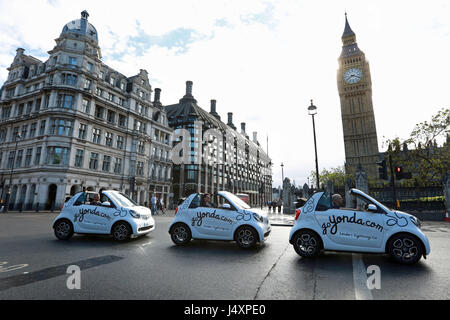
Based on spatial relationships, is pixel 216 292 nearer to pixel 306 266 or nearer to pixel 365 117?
pixel 306 266

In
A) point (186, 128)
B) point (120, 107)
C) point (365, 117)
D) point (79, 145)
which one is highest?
point (365, 117)

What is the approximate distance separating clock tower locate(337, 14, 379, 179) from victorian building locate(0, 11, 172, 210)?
5643 centimetres

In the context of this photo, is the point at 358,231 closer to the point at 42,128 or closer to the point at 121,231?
the point at 121,231

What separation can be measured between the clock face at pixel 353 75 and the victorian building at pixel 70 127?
201 feet

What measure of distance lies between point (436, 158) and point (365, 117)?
5018cm

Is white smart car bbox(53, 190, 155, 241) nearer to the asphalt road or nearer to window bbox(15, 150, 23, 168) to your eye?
the asphalt road

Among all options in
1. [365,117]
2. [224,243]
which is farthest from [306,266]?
Result: [365,117]

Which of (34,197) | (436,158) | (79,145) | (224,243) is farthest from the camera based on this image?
(79,145)

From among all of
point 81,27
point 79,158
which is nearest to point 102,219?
point 79,158

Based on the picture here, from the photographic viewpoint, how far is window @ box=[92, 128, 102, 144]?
105ft

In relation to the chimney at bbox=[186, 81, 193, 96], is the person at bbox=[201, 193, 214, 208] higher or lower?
lower

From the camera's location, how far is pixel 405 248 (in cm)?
527

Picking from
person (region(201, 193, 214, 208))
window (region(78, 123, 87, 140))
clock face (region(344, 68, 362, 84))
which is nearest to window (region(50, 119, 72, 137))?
window (region(78, 123, 87, 140))

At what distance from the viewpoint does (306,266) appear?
5004 mm
